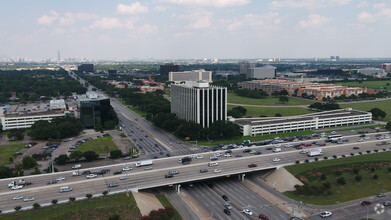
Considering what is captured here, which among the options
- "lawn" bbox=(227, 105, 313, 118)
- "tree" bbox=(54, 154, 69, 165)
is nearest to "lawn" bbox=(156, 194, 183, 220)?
"tree" bbox=(54, 154, 69, 165)

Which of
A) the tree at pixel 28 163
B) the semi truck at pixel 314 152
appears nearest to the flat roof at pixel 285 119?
the semi truck at pixel 314 152

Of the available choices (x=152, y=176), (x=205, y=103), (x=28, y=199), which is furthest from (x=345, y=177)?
(x=28, y=199)

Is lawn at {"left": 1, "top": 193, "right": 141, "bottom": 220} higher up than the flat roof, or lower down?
lower down

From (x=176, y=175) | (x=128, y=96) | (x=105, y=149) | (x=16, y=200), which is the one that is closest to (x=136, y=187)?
(x=176, y=175)

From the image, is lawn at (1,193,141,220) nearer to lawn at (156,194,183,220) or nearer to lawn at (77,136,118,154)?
lawn at (156,194,183,220)

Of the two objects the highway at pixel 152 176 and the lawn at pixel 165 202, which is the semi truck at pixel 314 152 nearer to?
the highway at pixel 152 176
